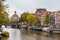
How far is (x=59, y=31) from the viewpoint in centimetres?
9731

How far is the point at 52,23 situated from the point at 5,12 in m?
67.8

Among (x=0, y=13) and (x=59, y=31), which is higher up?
(x=0, y=13)

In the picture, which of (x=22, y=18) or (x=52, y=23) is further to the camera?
(x=22, y=18)

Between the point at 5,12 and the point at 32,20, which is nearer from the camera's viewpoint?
the point at 5,12

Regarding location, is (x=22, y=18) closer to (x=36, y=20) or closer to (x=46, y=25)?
(x=36, y=20)

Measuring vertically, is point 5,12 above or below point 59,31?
above

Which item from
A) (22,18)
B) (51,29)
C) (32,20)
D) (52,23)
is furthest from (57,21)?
(22,18)

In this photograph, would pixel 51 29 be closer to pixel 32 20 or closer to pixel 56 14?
pixel 56 14

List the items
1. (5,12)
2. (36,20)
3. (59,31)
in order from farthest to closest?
(36,20)
(59,31)
(5,12)

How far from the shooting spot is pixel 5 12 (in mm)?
44062

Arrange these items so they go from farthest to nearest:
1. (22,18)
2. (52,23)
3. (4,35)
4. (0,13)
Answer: (22,18)
(52,23)
(4,35)
(0,13)

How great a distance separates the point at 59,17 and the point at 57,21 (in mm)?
2745

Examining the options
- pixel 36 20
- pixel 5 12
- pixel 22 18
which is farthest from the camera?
pixel 22 18

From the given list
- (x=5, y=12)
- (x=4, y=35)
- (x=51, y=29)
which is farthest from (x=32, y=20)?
(x=5, y=12)
